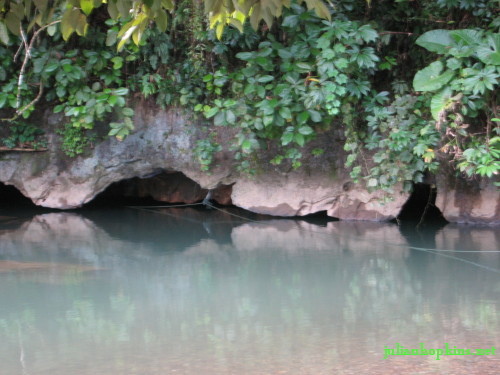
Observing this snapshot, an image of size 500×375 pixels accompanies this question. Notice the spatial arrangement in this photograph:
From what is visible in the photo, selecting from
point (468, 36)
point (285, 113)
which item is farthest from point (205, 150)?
point (468, 36)

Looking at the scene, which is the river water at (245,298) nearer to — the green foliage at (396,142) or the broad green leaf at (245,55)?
the green foliage at (396,142)

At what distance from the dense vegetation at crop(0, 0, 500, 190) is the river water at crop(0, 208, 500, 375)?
2.88ft

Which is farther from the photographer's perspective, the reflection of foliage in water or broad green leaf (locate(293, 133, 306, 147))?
broad green leaf (locate(293, 133, 306, 147))

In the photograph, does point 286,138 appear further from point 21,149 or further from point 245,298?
point 21,149

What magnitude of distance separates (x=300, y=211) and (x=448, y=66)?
2564mm

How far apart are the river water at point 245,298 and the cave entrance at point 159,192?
1544 mm

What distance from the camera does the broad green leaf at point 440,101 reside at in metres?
5.02

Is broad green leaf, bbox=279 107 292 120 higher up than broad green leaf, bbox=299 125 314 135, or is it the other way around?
broad green leaf, bbox=279 107 292 120

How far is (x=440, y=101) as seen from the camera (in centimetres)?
503

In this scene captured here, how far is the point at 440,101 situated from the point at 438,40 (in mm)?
509

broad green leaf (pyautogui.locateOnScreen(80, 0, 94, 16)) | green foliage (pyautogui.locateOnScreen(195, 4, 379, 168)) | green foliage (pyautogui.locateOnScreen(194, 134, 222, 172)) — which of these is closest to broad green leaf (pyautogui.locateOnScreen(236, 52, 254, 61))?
green foliage (pyautogui.locateOnScreen(195, 4, 379, 168))

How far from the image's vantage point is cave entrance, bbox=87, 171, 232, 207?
8279 mm

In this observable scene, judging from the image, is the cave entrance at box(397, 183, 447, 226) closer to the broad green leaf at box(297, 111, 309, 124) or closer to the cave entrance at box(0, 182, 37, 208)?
the broad green leaf at box(297, 111, 309, 124)

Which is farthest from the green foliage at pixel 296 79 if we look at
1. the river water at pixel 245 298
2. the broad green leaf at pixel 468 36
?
the river water at pixel 245 298
